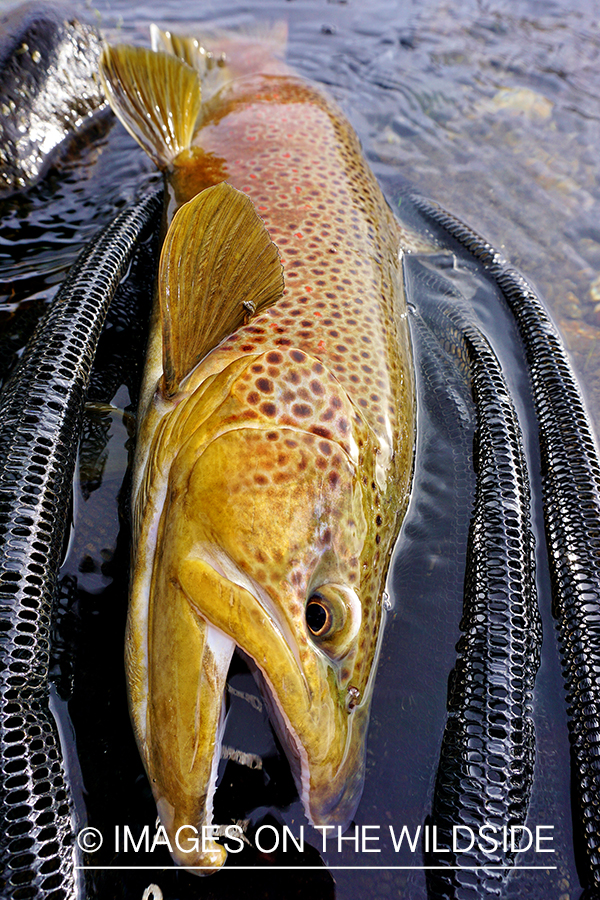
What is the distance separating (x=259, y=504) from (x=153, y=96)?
3.91 m

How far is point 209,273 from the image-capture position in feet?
8.12

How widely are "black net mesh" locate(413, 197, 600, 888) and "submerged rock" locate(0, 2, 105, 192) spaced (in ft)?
13.8

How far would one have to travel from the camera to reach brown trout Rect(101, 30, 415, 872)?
77.2 inches

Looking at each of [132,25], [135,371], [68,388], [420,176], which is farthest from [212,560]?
[132,25]

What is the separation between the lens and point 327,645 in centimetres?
209

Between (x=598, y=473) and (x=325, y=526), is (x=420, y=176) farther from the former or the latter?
(x=325, y=526)

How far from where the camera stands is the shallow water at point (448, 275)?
2.17 meters

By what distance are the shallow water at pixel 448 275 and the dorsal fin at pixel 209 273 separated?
939 mm

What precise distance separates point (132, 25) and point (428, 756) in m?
8.29

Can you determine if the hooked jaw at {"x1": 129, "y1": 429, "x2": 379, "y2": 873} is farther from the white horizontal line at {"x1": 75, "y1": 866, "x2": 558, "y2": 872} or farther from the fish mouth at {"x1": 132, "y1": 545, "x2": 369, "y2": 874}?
the white horizontal line at {"x1": 75, "y1": 866, "x2": 558, "y2": 872}

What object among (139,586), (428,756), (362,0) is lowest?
(428,756)

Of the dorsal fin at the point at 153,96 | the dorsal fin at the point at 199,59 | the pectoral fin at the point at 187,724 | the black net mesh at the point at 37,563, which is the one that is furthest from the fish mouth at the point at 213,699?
the dorsal fin at the point at 199,59

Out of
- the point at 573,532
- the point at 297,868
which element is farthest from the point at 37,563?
the point at 573,532

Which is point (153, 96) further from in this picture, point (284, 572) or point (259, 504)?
point (284, 572)
